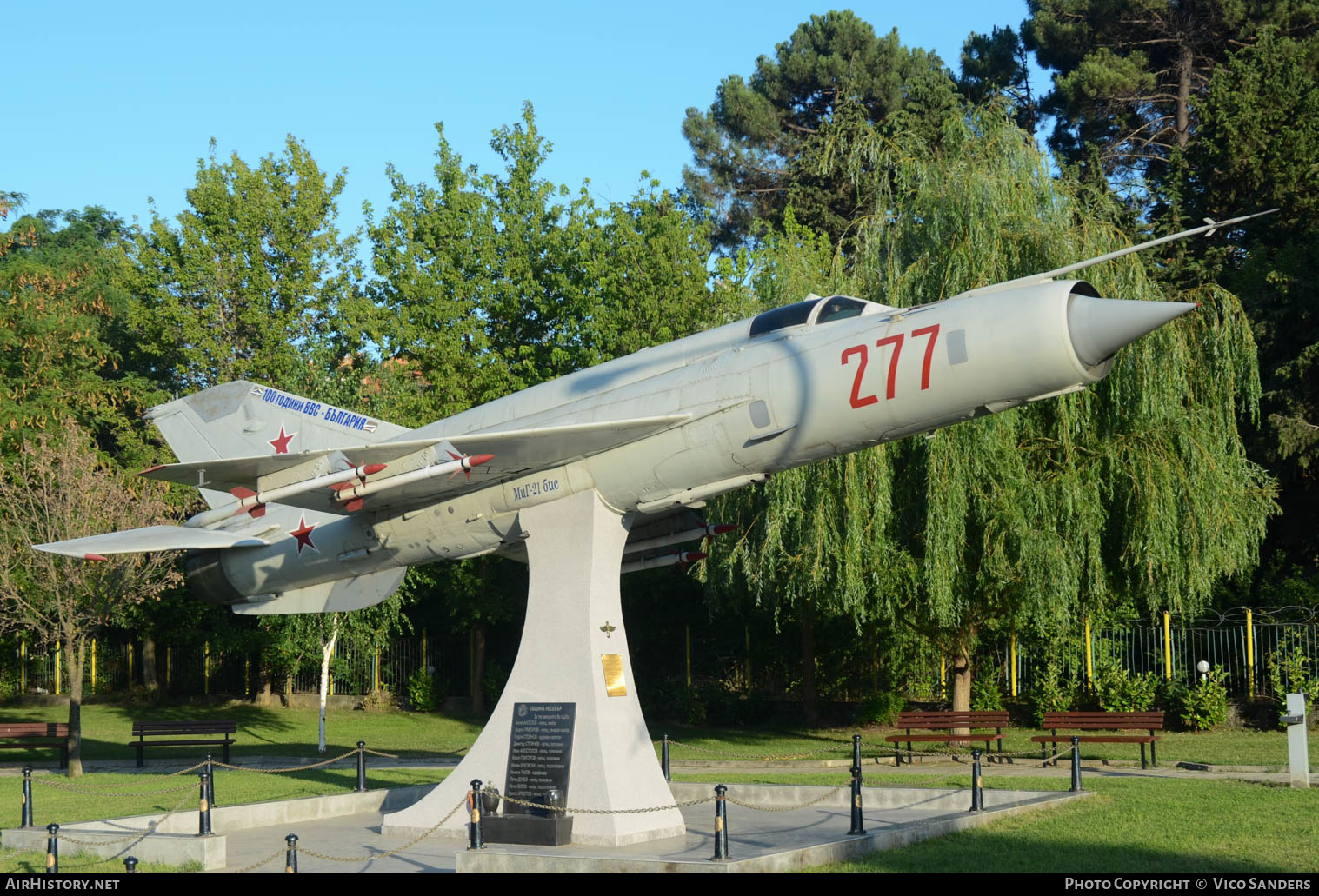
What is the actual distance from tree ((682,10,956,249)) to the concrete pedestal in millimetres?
33003

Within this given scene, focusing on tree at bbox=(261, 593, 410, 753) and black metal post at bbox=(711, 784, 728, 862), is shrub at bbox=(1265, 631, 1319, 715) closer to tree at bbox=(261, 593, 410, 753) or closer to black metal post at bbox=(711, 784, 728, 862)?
black metal post at bbox=(711, 784, 728, 862)

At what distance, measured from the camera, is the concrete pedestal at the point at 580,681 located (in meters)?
12.1

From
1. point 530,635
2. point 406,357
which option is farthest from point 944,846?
point 406,357

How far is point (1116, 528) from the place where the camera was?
1897 cm

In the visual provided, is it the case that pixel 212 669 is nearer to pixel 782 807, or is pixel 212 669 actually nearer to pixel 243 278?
pixel 243 278

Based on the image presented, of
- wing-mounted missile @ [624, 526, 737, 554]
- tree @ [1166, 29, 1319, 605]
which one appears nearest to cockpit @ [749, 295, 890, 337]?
wing-mounted missile @ [624, 526, 737, 554]

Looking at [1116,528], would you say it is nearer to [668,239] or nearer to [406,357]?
[668,239]

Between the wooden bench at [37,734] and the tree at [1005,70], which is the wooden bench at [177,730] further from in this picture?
the tree at [1005,70]

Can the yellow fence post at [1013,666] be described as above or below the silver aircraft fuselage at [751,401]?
below

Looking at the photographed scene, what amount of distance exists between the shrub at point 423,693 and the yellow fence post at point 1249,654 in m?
19.8

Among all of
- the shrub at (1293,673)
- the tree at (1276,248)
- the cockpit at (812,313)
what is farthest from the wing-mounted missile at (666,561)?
the tree at (1276,248)

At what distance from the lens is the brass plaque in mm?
12555

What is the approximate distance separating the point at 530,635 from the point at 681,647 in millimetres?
18390

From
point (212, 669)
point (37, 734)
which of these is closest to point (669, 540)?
point (37, 734)
